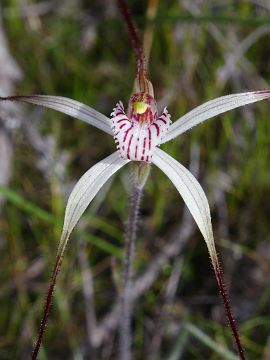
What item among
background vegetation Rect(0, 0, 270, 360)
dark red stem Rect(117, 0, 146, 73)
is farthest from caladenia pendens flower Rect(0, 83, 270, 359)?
background vegetation Rect(0, 0, 270, 360)

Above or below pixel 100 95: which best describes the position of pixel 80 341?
below

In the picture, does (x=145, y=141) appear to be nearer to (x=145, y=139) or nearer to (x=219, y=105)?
(x=145, y=139)

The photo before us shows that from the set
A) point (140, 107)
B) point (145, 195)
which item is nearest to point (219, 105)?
point (140, 107)

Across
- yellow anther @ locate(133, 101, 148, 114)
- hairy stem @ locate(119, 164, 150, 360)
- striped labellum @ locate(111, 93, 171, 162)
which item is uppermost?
yellow anther @ locate(133, 101, 148, 114)

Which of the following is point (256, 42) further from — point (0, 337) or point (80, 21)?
point (0, 337)

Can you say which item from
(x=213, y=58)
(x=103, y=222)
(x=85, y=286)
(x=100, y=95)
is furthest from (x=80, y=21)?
(x=85, y=286)

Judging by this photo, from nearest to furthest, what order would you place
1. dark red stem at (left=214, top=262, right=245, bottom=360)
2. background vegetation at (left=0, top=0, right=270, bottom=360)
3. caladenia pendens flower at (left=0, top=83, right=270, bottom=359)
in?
dark red stem at (left=214, top=262, right=245, bottom=360), caladenia pendens flower at (left=0, top=83, right=270, bottom=359), background vegetation at (left=0, top=0, right=270, bottom=360)

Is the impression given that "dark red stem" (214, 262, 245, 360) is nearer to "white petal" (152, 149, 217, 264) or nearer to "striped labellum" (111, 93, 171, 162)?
"white petal" (152, 149, 217, 264)

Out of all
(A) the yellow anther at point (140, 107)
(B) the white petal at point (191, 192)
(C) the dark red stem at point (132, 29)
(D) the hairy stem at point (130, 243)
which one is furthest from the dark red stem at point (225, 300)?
(C) the dark red stem at point (132, 29)
